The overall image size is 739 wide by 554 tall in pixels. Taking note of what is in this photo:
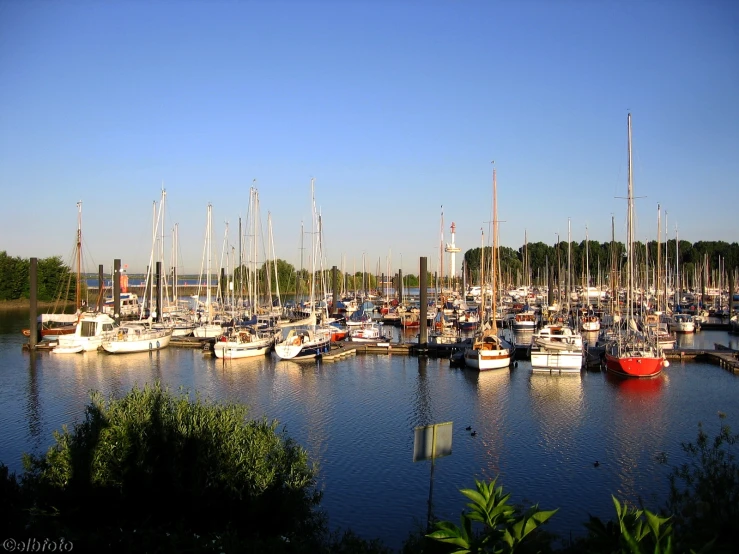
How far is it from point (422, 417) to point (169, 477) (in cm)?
1925

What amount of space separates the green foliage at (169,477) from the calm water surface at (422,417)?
189 inches

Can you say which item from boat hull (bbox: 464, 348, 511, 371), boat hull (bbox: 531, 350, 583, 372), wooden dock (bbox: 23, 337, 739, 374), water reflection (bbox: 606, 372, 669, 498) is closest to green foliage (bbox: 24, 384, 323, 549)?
water reflection (bbox: 606, 372, 669, 498)

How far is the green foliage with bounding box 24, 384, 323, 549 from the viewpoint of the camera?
46.4ft

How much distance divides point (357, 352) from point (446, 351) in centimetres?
741

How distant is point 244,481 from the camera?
1471 cm

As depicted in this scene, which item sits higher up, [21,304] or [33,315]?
[33,315]

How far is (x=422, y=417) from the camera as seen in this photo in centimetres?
3244

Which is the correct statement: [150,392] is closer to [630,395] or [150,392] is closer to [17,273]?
[630,395]

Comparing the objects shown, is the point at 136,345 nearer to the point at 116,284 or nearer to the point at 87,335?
the point at 87,335

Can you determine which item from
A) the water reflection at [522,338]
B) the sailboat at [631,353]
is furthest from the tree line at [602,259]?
the sailboat at [631,353]

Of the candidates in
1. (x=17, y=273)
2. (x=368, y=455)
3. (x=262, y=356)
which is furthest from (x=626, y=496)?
(x=17, y=273)

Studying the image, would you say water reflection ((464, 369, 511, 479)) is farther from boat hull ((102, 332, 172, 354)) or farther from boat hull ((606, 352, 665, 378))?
boat hull ((102, 332, 172, 354))

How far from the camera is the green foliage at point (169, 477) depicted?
46.4 feet

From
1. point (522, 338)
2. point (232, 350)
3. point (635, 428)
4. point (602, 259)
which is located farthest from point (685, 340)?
point (602, 259)
